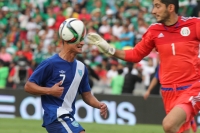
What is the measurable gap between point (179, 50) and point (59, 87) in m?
2.01

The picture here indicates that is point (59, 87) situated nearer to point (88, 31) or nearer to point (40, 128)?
point (40, 128)

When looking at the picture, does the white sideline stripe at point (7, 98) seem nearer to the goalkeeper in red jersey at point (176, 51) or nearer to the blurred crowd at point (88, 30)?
the blurred crowd at point (88, 30)

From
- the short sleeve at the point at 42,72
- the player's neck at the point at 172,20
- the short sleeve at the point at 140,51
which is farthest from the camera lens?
the short sleeve at the point at 140,51

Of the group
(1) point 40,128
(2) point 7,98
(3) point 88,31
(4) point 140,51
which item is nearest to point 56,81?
(4) point 140,51

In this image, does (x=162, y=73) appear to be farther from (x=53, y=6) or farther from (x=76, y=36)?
(x=53, y=6)

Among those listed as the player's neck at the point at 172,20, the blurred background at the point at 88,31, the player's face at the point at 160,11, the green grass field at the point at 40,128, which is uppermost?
the player's face at the point at 160,11

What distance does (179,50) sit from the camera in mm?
8484

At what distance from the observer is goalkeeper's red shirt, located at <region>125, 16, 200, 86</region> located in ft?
27.8

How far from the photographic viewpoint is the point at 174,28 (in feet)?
28.3

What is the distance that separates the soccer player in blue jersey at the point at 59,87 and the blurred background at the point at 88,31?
10.5 metres

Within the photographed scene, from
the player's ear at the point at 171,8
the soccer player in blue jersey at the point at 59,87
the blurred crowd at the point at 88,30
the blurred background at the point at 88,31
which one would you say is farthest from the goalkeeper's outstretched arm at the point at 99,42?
the blurred crowd at the point at 88,30

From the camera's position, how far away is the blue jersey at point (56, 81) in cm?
757

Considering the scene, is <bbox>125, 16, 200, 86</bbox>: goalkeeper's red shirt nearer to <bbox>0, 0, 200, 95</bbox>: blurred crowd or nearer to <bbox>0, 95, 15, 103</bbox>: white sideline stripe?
<bbox>0, 0, 200, 95</bbox>: blurred crowd

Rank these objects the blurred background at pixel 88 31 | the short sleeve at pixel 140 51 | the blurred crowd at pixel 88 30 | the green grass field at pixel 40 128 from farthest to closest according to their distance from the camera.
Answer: the blurred crowd at pixel 88 30, the blurred background at pixel 88 31, the green grass field at pixel 40 128, the short sleeve at pixel 140 51
